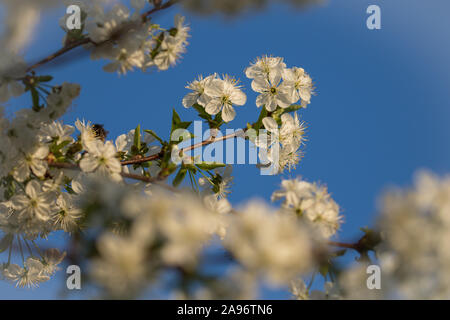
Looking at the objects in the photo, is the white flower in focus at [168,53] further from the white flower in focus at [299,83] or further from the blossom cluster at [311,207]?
the blossom cluster at [311,207]

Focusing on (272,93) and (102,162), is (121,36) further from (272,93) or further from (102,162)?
(272,93)

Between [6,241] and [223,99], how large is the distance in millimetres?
1349

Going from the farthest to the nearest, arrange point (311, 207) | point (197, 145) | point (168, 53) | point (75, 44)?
point (197, 145), point (168, 53), point (75, 44), point (311, 207)

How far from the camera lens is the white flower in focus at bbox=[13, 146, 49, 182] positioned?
1.67 metres

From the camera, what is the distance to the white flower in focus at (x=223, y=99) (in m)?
2.19

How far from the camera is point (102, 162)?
1669 mm

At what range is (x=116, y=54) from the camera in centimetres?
170

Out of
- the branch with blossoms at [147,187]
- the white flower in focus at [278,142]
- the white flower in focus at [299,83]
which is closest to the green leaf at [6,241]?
the branch with blossoms at [147,187]

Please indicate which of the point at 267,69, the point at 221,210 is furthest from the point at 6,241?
the point at 267,69
